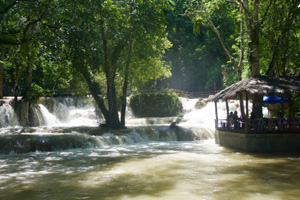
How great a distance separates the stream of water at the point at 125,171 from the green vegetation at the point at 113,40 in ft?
13.5

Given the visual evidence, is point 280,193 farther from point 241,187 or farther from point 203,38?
point 203,38

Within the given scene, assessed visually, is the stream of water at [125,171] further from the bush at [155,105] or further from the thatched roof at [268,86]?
the bush at [155,105]

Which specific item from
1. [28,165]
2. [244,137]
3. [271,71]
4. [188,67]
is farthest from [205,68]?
[28,165]

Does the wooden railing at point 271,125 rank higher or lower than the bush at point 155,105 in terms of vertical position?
lower

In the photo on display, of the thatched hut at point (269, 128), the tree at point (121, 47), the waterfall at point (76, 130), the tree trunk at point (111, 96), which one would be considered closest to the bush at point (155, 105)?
the waterfall at point (76, 130)

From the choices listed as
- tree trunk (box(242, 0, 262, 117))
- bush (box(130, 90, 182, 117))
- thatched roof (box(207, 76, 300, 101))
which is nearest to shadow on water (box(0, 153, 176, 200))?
thatched roof (box(207, 76, 300, 101))

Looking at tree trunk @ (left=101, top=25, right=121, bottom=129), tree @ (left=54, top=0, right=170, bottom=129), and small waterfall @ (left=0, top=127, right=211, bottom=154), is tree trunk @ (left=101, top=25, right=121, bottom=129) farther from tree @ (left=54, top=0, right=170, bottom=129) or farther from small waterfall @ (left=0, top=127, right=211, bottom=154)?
small waterfall @ (left=0, top=127, right=211, bottom=154)

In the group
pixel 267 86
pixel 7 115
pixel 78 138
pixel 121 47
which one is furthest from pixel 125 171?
pixel 7 115

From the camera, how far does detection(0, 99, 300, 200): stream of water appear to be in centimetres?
760

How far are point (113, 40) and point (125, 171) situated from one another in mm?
13331

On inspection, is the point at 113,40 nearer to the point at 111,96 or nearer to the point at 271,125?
the point at 111,96

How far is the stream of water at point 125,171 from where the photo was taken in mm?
7598

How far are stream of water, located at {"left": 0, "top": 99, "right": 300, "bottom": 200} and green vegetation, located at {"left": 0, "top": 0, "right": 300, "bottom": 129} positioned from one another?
412cm

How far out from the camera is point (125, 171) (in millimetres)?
10320
